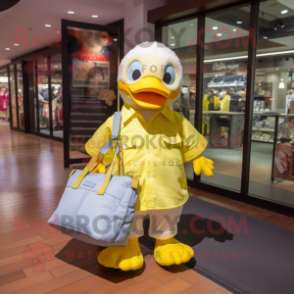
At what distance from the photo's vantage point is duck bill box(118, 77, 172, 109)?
5.90ft

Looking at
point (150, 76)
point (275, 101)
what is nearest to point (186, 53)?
point (275, 101)

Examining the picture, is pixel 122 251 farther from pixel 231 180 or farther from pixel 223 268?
pixel 231 180

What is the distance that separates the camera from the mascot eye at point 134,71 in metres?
1.86

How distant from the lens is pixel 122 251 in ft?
6.42

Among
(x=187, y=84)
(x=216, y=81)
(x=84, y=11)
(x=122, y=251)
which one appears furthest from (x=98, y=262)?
(x=84, y=11)

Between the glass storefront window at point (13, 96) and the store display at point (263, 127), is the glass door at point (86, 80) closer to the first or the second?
the store display at point (263, 127)

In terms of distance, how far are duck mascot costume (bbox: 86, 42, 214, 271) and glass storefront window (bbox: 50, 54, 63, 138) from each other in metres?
6.61

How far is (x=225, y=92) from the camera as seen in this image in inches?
178

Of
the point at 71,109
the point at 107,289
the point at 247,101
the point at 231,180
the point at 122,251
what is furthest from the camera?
the point at 71,109

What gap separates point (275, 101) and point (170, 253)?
2676 millimetres

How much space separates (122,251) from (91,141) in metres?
0.77

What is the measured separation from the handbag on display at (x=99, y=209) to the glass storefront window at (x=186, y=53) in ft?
8.39

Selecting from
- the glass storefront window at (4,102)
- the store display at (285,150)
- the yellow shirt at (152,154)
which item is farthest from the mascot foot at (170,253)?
the glass storefront window at (4,102)

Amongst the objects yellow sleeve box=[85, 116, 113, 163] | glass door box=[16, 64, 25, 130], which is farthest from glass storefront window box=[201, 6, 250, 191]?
glass door box=[16, 64, 25, 130]
